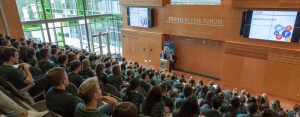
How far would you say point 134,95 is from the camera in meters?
3.56

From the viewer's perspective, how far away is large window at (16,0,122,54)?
11.0 m

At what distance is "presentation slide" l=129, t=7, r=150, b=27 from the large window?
2.15 meters

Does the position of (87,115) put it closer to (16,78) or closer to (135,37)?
(16,78)

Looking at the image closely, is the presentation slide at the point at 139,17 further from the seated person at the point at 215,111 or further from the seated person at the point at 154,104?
the seated person at the point at 154,104

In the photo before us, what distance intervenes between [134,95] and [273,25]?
6.90m

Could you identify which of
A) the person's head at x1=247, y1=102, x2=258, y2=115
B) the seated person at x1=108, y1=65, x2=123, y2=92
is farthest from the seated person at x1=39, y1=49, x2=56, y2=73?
the person's head at x1=247, y1=102, x2=258, y2=115

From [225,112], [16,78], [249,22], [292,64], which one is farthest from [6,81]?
[292,64]

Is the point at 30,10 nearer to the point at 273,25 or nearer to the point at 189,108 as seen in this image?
the point at 189,108

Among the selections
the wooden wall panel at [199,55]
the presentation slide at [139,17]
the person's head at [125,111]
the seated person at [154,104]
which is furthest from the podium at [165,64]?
the person's head at [125,111]

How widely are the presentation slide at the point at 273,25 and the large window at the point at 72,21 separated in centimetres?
908

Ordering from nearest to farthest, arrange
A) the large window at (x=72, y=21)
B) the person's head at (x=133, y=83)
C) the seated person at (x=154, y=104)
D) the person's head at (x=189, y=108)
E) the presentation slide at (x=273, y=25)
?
the person's head at (x=189, y=108)
the seated person at (x=154, y=104)
the person's head at (x=133, y=83)
the presentation slide at (x=273, y=25)
the large window at (x=72, y=21)

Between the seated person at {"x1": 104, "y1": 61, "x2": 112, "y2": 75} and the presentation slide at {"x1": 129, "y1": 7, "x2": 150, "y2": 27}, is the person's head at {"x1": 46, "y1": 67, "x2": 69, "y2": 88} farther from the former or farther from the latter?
the presentation slide at {"x1": 129, "y1": 7, "x2": 150, "y2": 27}

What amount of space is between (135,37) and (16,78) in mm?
10067

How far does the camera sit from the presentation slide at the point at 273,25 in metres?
7.60
